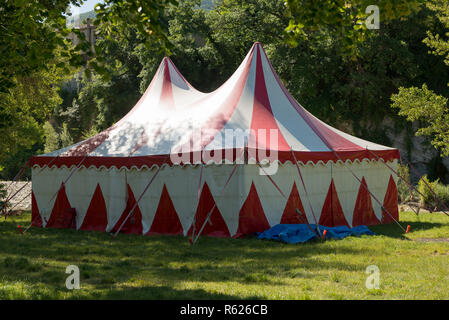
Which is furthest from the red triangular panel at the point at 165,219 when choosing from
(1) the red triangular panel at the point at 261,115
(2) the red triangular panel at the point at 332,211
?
(2) the red triangular panel at the point at 332,211

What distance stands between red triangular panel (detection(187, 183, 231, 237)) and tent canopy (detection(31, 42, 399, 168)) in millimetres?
676

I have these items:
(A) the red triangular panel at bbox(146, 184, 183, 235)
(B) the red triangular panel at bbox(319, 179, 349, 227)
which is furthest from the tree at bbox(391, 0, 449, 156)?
(A) the red triangular panel at bbox(146, 184, 183, 235)

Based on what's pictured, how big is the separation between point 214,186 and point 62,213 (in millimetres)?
3853

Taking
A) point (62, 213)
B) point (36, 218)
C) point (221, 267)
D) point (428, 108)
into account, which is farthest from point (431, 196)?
point (36, 218)

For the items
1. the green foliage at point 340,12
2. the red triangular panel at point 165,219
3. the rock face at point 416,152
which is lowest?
the red triangular panel at point 165,219

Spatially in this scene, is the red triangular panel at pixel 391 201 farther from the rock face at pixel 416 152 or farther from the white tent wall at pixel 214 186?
the rock face at pixel 416 152

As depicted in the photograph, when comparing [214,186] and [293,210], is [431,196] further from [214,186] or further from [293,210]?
[214,186]

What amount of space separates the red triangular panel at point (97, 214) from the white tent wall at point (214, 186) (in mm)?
113

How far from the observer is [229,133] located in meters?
10.4

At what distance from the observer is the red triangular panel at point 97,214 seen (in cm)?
1128

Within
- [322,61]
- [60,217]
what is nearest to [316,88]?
[322,61]

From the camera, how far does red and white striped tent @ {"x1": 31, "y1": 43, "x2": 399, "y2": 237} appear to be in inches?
388

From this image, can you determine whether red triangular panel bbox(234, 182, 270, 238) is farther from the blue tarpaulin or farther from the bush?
the bush

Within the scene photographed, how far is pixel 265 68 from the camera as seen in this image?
11867 millimetres
